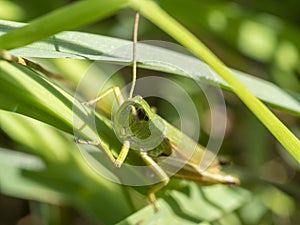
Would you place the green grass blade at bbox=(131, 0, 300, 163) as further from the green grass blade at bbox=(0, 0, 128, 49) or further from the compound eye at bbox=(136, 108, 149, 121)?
the compound eye at bbox=(136, 108, 149, 121)

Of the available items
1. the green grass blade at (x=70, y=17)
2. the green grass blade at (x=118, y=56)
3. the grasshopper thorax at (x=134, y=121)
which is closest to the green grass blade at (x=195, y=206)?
the grasshopper thorax at (x=134, y=121)

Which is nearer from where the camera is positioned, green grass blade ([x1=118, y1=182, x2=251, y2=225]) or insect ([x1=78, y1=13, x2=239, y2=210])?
insect ([x1=78, y1=13, x2=239, y2=210])

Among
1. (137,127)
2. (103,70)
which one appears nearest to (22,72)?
(137,127)

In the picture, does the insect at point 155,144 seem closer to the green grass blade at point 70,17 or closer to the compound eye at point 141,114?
the compound eye at point 141,114

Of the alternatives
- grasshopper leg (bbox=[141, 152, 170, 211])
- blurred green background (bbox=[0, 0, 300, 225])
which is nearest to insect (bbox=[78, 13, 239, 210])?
grasshopper leg (bbox=[141, 152, 170, 211])

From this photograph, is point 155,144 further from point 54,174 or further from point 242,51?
point 242,51

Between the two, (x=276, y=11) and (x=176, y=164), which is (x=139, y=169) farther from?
(x=276, y=11)
